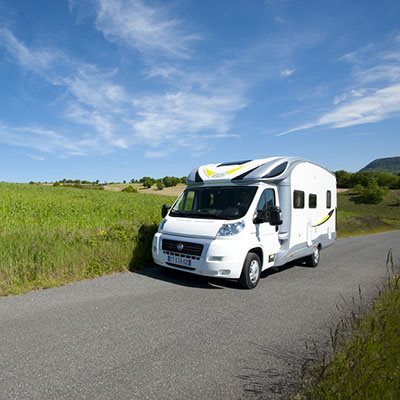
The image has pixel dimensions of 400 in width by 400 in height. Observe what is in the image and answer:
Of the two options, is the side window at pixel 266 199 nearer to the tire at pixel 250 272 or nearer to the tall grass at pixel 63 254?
the tire at pixel 250 272

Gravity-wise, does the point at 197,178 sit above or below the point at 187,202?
above

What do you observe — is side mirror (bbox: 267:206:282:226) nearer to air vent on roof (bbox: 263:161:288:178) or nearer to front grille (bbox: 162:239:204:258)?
air vent on roof (bbox: 263:161:288:178)

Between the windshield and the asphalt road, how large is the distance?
4.97 ft

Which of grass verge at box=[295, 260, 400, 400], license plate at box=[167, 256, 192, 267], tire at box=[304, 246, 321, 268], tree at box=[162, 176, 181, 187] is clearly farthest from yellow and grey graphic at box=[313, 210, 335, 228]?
tree at box=[162, 176, 181, 187]

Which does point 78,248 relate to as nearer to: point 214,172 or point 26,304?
point 26,304

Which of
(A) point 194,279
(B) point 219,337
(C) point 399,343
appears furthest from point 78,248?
(C) point 399,343

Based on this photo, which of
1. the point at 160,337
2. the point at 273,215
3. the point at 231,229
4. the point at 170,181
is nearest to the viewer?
the point at 160,337

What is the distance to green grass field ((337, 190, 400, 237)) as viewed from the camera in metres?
25.0

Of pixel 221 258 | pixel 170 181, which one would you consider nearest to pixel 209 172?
pixel 221 258

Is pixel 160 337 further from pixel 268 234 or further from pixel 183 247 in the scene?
pixel 268 234

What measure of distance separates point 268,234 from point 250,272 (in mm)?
1011

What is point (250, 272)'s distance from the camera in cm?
627

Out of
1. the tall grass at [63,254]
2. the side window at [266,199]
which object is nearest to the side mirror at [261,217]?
the side window at [266,199]

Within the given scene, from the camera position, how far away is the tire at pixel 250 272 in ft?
20.0
